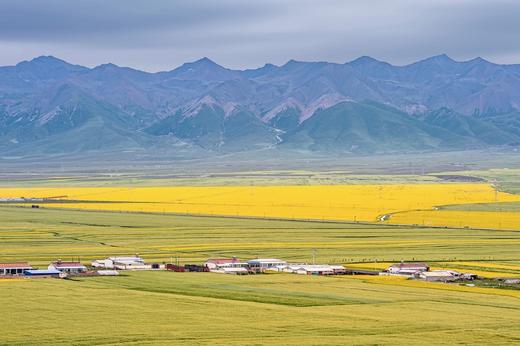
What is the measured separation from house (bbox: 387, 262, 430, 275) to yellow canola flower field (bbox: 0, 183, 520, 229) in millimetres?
29953

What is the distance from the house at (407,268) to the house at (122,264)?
46.1 feet

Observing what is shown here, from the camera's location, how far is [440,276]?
5950 cm

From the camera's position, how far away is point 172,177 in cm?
18900

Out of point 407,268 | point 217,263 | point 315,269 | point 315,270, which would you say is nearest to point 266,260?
point 217,263

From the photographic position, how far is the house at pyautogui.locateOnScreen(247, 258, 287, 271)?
64375 mm

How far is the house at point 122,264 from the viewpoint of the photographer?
63500 millimetres

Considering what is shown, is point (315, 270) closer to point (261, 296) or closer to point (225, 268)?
point (225, 268)

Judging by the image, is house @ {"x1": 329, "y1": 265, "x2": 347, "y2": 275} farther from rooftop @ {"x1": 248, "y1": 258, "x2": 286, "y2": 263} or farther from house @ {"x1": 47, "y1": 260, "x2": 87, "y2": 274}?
house @ {"x1": 47, "y1": 260, "x2": 87, "y2": 274}

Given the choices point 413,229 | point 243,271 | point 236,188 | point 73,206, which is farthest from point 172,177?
point 243,271

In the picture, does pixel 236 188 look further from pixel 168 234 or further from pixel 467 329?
pixel 467 329

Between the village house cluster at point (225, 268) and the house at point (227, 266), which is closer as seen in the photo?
the village house cluster at point (225, 268)

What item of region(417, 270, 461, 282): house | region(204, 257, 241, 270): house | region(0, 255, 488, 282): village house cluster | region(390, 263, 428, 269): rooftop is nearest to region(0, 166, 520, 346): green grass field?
region(417, 270, 461, 282): house

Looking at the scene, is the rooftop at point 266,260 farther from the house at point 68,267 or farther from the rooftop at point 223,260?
the house at point 68,267

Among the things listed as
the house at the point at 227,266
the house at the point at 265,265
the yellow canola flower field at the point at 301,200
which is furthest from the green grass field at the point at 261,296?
the yellow canola flower field at the point at 301,200
